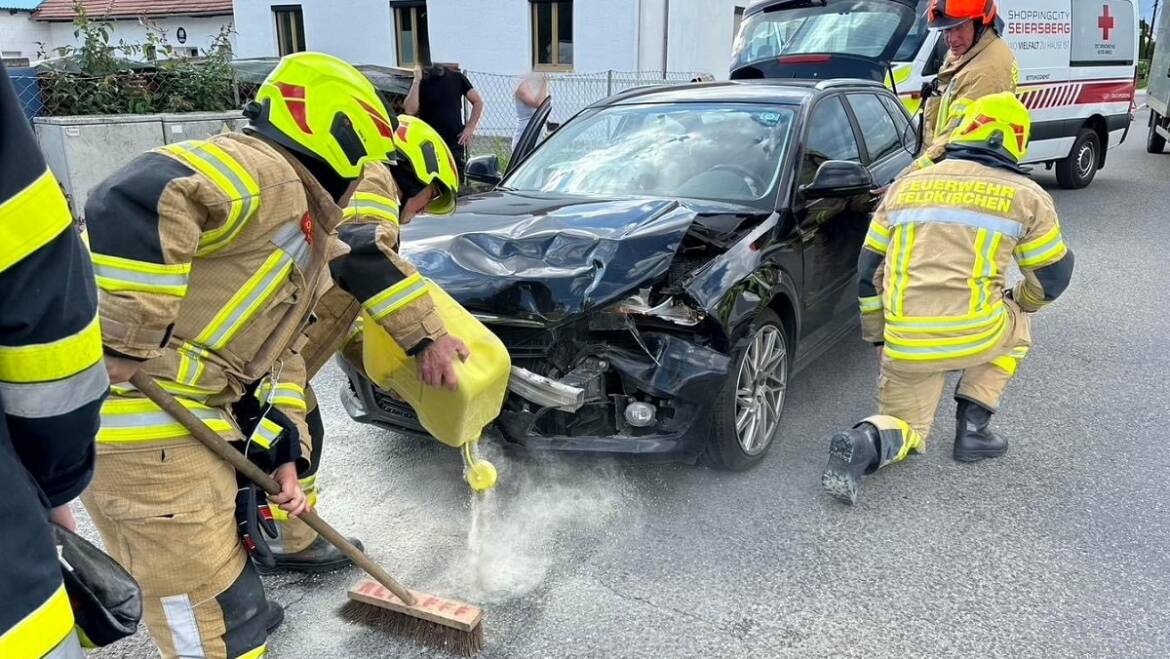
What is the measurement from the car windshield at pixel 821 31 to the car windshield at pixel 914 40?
0.47 feet

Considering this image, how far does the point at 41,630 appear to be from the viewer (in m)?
1.08

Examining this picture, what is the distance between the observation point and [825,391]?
4.62 m

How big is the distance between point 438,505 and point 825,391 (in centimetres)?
228

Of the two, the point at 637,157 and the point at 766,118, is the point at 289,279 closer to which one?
the point at 637,157

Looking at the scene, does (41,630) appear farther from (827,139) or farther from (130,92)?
(130,92)

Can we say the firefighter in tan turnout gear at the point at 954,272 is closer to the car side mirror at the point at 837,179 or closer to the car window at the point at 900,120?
the car side mirror at the point at 837,179

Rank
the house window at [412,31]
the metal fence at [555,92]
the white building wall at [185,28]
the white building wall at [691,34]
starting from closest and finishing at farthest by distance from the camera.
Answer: the metal fence at [555,92] < the white building wall at [691,34] < the house window at [412,31] < the white building wall at [185,28]

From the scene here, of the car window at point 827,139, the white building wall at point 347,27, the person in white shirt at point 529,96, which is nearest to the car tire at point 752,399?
the car window at point 827,139

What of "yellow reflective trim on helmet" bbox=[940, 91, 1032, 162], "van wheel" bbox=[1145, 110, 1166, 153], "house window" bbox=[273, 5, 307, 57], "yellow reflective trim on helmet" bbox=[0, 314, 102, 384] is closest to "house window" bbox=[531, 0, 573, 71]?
"house window" bbox=[273, 5, 307, 57]

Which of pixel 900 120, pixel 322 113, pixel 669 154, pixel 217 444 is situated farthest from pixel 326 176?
pixel 900 120

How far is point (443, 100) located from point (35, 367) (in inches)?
294

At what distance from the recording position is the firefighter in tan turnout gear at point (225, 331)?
1.85 meters

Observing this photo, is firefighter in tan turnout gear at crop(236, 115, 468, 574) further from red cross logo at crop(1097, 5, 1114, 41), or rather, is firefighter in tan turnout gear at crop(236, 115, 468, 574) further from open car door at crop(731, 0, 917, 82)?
red cross logo at crop(1097, 5, 1114, 41)

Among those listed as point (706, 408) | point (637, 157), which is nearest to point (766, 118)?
point (637, 157)
